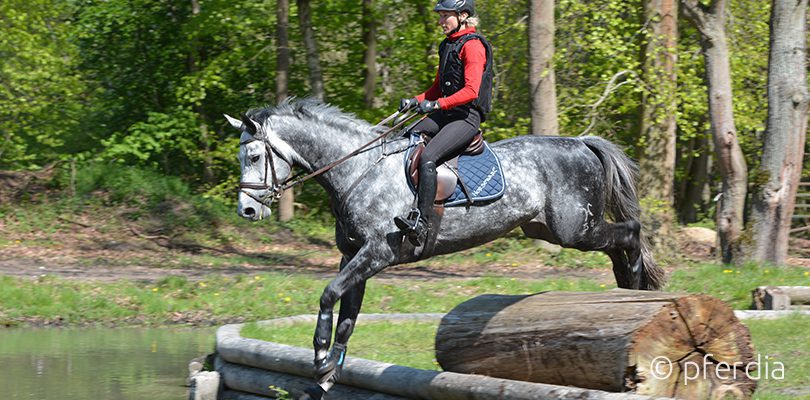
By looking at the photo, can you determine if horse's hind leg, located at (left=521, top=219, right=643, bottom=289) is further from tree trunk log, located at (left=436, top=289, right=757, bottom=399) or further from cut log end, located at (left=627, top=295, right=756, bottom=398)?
cut log end, located at (left=627, top=295, right=756, bottom=398)

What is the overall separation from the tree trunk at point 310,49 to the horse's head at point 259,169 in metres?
16.4

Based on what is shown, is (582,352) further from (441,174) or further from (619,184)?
(619,184)

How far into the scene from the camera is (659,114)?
66.3ft

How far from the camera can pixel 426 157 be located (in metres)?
8.38

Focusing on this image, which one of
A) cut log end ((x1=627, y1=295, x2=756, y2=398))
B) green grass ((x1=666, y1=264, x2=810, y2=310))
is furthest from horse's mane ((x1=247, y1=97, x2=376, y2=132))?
green grass ((x1=666, y1=264, x2=810, y2=310))

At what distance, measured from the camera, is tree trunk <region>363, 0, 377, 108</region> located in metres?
27.4

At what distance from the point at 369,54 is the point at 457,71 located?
19.5 meters

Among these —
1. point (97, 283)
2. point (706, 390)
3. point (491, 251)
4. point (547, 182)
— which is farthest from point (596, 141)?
point (491, 251)

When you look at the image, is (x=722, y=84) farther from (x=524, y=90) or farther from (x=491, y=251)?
(x=524, y=90)

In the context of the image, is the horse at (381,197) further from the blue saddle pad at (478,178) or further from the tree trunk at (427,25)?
the tree trunk at (427,25)

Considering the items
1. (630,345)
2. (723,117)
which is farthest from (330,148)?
(723,117)

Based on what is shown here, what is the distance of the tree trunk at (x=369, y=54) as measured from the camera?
2736cm

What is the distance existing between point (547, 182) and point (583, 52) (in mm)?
14953

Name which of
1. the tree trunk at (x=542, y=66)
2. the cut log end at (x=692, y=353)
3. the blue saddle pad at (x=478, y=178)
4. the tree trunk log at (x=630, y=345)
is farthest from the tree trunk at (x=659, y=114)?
the cut log end at (x=692, y=353)
